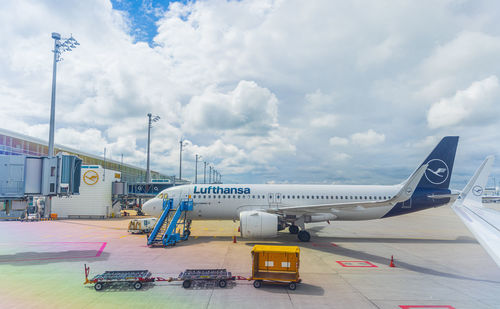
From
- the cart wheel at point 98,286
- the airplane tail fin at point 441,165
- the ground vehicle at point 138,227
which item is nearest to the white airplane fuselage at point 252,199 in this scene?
the ground vehicle at point 138,227

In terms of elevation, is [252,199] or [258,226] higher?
[252,199]

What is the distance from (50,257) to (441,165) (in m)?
27.7

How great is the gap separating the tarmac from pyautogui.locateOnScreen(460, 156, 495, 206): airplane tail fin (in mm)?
3341

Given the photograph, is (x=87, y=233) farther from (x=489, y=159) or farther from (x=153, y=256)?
(x=489, y=159)

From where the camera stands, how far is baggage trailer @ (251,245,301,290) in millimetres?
10617

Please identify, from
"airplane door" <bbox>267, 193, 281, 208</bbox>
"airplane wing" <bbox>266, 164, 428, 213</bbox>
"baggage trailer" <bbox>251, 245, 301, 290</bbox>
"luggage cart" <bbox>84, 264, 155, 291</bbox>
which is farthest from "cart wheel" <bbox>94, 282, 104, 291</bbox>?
"airplane door" <bbox>267, 193, 281, 208</bbox>

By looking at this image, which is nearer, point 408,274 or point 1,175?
point 408,274

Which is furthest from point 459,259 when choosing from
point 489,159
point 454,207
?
point 454,207

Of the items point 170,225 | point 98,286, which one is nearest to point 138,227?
point 170,225

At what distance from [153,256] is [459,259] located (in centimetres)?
1691

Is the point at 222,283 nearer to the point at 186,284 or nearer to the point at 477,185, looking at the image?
the point at 186,284

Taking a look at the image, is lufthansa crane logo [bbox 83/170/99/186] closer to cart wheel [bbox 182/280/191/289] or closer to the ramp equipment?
the ramp equipment

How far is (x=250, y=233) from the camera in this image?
59.4ft

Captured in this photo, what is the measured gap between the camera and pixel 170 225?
18938mm
